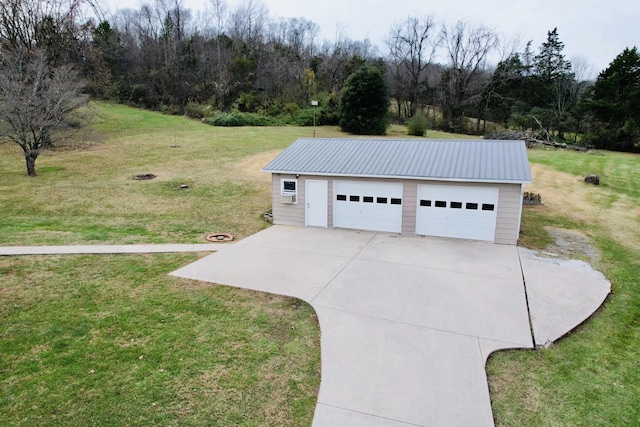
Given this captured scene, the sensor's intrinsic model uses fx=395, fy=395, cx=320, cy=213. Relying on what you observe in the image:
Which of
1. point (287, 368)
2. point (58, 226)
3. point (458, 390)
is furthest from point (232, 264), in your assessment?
point (58, 226)

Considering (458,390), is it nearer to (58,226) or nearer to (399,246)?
(399,246)

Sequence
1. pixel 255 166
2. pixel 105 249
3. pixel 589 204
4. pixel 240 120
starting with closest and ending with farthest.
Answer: pixel 105 249 < pixel 589 204 < pixel 255 166 < pixel 240 120

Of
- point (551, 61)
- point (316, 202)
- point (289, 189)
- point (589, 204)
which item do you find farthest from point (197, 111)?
point (551, 61)

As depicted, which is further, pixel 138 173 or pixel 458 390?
pixel 138 173

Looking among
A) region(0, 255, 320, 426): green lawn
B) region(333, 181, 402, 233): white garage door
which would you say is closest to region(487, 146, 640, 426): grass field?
region(0, 255, 320, 426): green lawn

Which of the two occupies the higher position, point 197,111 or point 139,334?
point 197,111

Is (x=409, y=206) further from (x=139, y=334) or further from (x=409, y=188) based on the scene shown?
(x=139, y=334)
